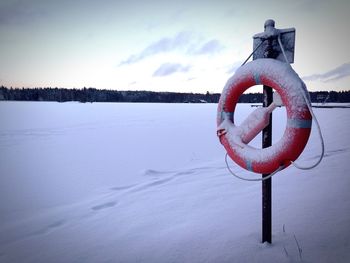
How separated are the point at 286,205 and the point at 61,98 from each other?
7096 centimetres

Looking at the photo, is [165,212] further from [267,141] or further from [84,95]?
[84,95]

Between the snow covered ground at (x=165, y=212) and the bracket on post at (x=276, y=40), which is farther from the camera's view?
the snow covered ground at (x=165, y=212)

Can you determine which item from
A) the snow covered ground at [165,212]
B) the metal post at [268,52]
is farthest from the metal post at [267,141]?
the snow covered ground at [165,212]

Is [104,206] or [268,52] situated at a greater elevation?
[268,52]

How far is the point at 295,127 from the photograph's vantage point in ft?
5.26

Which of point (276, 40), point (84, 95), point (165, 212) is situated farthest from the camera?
point (84, 95)

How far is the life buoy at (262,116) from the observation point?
1583 mm

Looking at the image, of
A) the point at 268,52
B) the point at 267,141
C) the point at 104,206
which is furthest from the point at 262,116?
the point at 104,206

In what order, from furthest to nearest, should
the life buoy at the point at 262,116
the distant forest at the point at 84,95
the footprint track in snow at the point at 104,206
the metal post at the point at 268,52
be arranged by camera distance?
the distant forest at the point at 84,95 → the footprint track in snow at the point at 104,206 → the metal post at the point at 268,52 → the life buoy at the point at 262,116

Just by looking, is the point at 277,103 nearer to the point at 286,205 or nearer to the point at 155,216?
the point at 286,205

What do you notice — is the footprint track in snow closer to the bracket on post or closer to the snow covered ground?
the snow covered ground

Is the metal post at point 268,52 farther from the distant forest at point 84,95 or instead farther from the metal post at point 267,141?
the distant forest at point 84,95

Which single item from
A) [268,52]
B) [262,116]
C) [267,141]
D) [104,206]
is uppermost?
[268,52]

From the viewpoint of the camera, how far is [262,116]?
5.67ft
